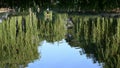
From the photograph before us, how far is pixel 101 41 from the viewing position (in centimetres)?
4134

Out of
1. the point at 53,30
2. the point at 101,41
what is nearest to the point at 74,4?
the point at 101,41

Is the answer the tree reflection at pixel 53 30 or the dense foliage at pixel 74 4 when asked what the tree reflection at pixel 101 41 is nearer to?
the tree reflection at pixel 53 30

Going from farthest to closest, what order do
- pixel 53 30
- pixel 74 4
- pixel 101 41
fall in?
pixel 53 30 → pixel 101 41 → pixel 74 4

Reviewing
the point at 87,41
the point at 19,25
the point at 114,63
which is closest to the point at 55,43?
the point at 19,25

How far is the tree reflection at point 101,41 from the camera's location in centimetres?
3391

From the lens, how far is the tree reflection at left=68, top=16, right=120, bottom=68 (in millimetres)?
33906

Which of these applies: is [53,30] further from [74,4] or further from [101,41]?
[74,4]

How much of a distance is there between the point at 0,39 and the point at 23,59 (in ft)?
13.0

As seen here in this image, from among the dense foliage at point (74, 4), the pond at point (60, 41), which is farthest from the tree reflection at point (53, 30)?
the dense foliage at point (74, 4)

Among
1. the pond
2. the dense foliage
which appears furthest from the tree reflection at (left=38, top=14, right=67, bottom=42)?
the dense foliage

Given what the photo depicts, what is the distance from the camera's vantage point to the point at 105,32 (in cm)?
4600

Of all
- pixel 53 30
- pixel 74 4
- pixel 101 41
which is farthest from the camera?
pixel 53 30

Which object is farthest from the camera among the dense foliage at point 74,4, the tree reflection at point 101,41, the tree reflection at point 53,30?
the tree reflection at point 53,30

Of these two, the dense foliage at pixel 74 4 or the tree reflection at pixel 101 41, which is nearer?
the dense foliage at pixel 74 4
